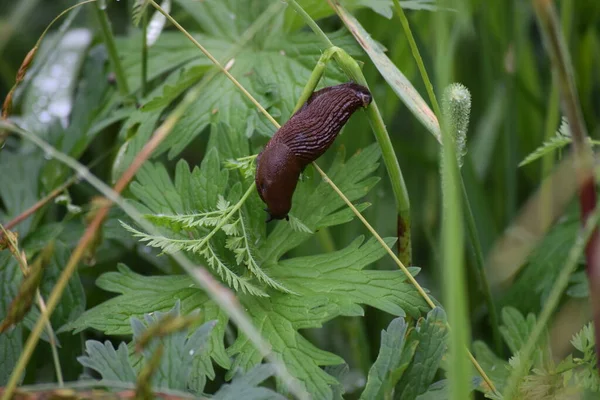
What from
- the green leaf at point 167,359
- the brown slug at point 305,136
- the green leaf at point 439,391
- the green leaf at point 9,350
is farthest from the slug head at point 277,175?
the green leaf at point 9,350

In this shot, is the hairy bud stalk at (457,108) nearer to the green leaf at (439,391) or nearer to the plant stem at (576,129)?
the plant stem at (576,129)

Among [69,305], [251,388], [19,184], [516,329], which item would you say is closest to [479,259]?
[516,329]

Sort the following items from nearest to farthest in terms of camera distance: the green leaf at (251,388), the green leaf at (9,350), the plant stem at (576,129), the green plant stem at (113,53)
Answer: the plant stem at (576,129), the green leaf at (251,388), the green leaf at (9,350), the green plant stem at (113,53)

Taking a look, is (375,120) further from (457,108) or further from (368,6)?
(368,6)

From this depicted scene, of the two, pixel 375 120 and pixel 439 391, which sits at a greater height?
pixel 375 120

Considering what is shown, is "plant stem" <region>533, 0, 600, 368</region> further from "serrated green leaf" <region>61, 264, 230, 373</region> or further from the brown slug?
"serrated green leaf" <region>61, 264, 230, 373</region>

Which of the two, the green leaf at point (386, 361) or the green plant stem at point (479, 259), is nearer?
the green leaf at point (386, 361)
